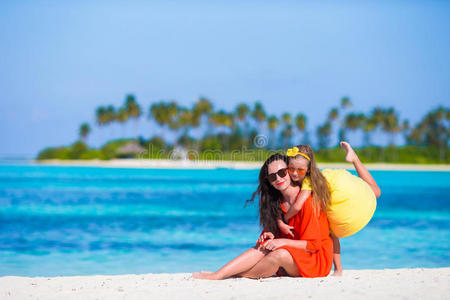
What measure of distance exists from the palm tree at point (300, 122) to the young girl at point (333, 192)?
96.0 metres

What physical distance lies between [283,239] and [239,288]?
0.63 meters

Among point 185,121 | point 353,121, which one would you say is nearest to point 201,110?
point 185,121

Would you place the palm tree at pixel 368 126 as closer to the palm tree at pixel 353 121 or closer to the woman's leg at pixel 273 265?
the palm tree at pixel 353 121

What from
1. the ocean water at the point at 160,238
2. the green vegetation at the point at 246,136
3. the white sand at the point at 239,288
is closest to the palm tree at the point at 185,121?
the green vegetation at the point at 246,136

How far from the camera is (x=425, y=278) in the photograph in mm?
5551

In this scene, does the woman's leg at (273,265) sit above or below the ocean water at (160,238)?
above

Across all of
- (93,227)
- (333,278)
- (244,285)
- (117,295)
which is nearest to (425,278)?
(333,278)

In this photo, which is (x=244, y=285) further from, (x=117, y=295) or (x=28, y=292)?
(x=28, y=292)

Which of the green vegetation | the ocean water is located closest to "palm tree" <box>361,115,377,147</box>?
the green vegetation

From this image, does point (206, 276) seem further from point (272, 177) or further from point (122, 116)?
point (122, 116)

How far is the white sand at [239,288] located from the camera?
4.77m

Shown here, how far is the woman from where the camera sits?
5.03 metres

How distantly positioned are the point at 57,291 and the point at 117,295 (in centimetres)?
67

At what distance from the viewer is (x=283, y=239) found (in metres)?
5.06
